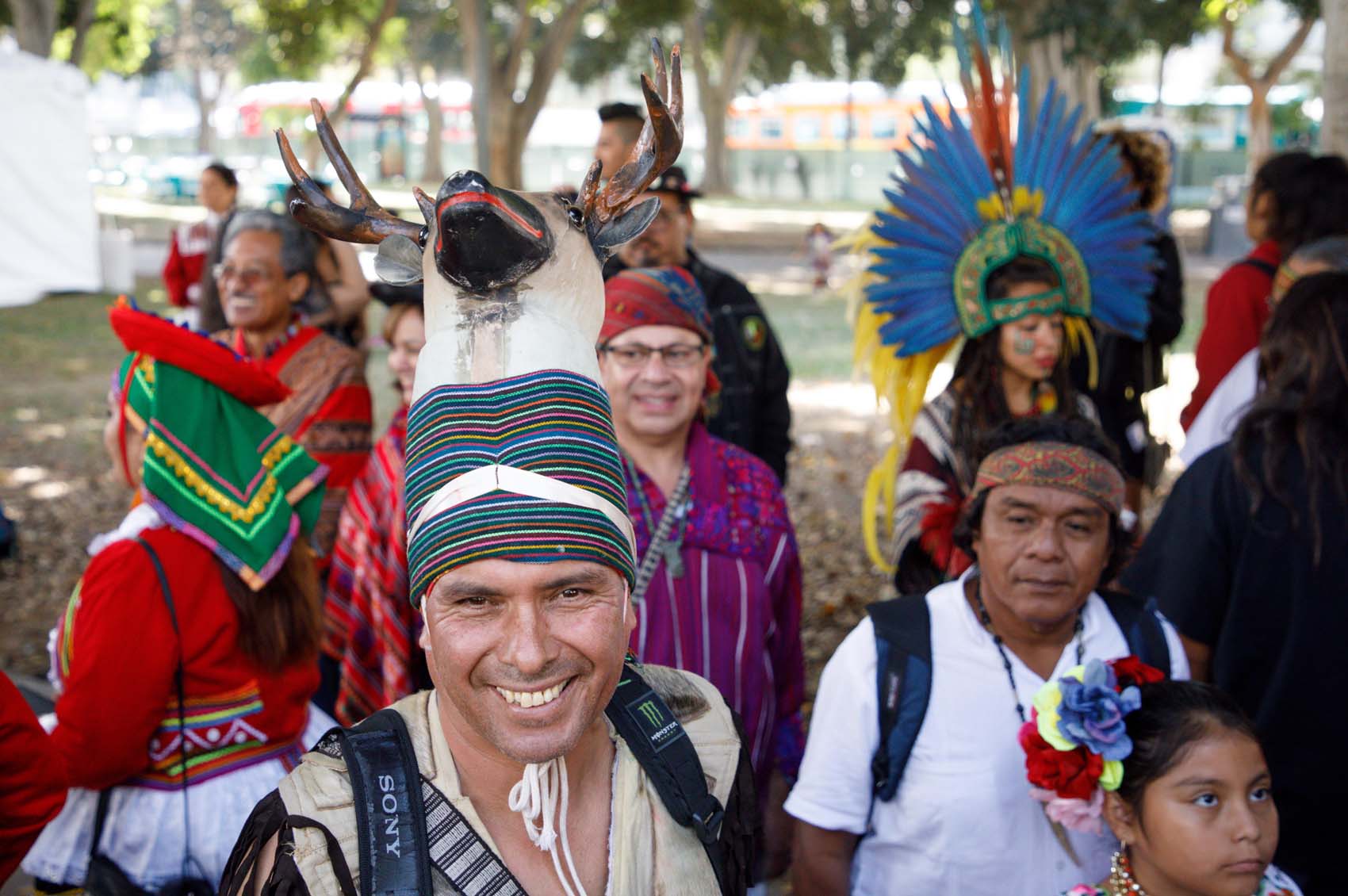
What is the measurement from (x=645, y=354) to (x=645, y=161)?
1440 millimetres

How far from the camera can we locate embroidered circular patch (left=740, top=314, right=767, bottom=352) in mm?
5145

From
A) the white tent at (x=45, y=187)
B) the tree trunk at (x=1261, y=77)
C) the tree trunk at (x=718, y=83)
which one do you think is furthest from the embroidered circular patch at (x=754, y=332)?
the tree trunk at (x=718, y=83)

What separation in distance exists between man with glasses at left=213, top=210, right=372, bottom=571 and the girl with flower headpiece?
9.53ft

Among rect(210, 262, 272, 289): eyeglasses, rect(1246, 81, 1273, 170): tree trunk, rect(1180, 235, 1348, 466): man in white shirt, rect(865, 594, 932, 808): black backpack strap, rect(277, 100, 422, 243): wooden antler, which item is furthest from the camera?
rect(1246, 81, 1273, 170): tree trunk

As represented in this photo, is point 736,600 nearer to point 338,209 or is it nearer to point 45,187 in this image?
point 338,209

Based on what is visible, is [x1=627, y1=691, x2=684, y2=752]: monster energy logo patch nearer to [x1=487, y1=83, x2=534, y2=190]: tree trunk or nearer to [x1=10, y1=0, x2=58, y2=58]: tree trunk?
[x1=487, y1=83, x2=534, y2=190]: tree trunk

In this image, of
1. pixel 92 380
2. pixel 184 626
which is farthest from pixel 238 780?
pixel 92 380

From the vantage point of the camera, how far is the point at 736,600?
333cm

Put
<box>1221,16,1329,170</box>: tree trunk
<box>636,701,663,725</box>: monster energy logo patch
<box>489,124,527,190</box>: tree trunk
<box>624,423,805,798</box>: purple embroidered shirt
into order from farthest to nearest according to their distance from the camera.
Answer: <box>1221,16,1329,170</box>: tree trunk, <box>489,124,527,190</box>: tree trunk, <box>624,423,805,798</box>: purple embroidered shirt, <box>636,701,663,725</box>: monster energy logo patch

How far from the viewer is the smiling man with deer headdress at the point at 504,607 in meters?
1.79

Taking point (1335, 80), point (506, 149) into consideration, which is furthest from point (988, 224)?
point (506, 149)

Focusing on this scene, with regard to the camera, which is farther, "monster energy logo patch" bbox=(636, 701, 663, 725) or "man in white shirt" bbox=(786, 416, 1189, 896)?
"man in white shirt" bbox=(786, 416, 1189, 896)

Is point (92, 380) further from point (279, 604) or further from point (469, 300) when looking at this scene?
point (469, 300)

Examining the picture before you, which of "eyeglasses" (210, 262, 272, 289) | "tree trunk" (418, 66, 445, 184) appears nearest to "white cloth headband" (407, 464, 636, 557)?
"eyeglasses" (210, 262, 272, 289)
